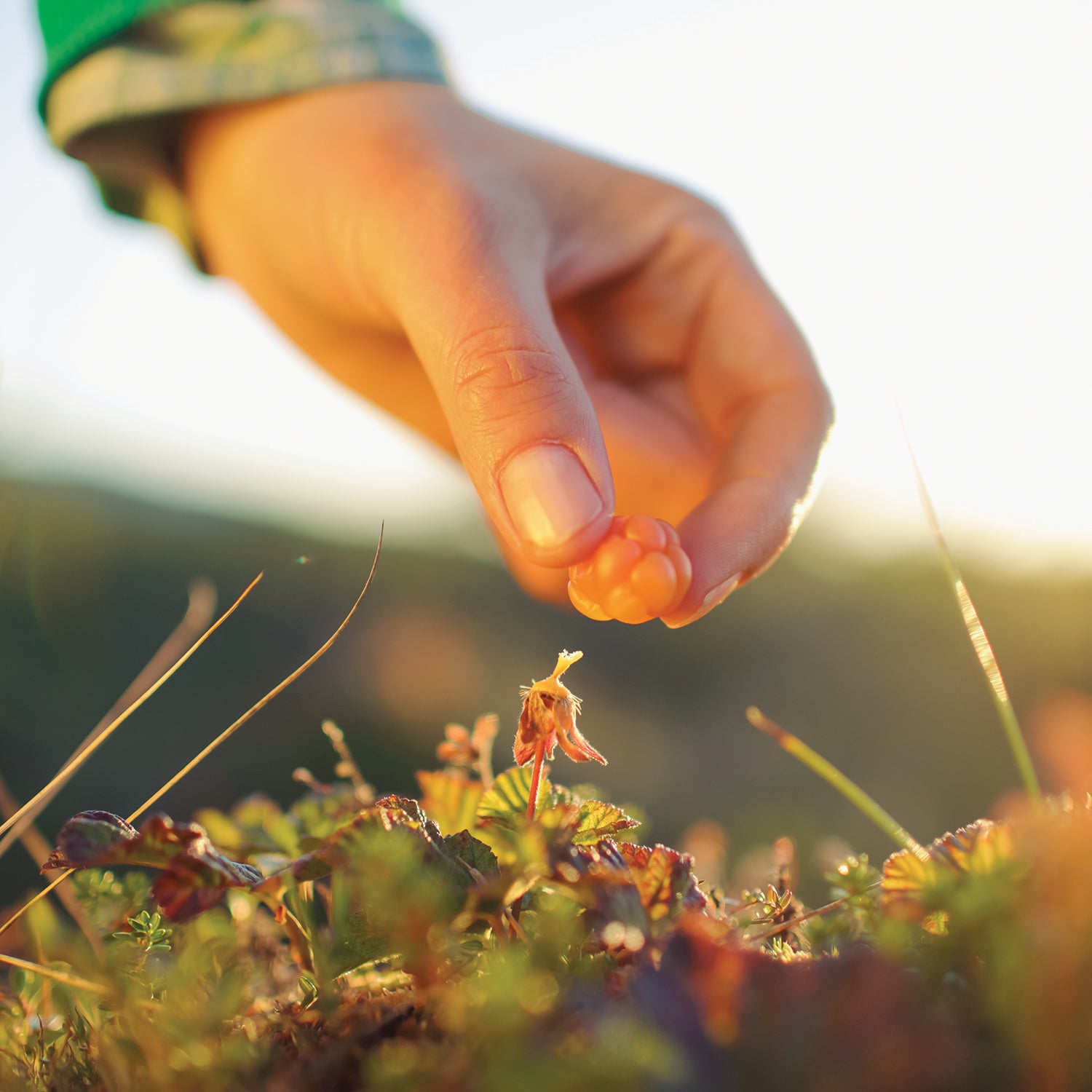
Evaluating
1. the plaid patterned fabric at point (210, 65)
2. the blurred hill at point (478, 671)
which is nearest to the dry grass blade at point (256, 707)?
the plaid patterned fabric at point (210, 65)

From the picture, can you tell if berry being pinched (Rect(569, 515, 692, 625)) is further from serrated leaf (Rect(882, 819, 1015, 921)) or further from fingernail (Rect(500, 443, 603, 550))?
serrated leaf (Rect(882, 819, 1015, 921))

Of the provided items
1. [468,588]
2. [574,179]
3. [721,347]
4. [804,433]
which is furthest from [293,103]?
[468,588]

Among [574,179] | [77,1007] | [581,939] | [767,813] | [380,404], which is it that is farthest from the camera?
[767,813]

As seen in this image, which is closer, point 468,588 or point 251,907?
point 251,907

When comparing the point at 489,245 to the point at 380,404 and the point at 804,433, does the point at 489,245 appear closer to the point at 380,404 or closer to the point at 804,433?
the point at 804,433

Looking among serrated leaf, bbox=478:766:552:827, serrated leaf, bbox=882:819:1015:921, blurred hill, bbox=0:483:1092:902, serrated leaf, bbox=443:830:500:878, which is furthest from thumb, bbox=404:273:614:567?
blurred hill, bbox=0:483:1092:902

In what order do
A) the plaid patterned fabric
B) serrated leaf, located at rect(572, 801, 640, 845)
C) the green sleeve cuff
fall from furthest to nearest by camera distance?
the green sleeve cuff → the plaid patterned fabric → serrated leaf, located at rect(572, 801, 640, 845)
